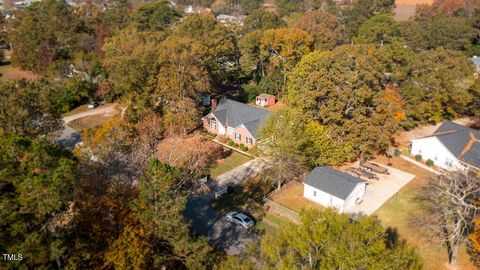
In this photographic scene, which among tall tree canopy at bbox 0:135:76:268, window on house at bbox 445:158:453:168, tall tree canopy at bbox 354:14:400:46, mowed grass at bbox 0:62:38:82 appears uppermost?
tall tree canopy at bbox 0:135:76:268

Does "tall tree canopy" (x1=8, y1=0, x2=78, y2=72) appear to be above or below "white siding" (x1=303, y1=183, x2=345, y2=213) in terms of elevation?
above

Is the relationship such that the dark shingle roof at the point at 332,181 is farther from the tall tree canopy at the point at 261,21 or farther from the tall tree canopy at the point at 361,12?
the tall tree canopy at the point at 361,12

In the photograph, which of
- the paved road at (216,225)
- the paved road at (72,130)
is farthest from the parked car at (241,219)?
the paved road at (72,130)

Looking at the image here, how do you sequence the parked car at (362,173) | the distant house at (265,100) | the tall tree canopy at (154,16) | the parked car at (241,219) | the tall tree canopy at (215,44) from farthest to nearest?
the tall tree canopy at (154,16) < the distant house at (265,100) < the tall tree canopy at (215,44) < the parked car at (362,173) < the parked car at (241,219)

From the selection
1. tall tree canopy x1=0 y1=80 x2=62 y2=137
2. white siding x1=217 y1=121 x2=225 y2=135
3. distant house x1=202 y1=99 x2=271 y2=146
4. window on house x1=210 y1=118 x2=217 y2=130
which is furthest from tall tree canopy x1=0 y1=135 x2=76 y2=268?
window on house x1=210 y1=118 x2=217 y2=130

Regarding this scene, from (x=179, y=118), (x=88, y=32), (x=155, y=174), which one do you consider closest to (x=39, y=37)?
(x=88, y=32)

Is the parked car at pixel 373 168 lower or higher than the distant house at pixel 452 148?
lower

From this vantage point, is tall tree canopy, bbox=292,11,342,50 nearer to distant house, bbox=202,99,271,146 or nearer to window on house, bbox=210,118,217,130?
distant house, bbox=202,99,271,146
